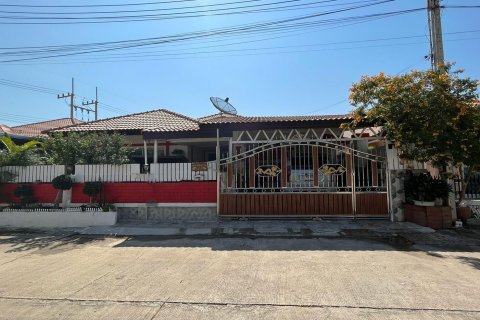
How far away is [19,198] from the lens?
11062 millimetres

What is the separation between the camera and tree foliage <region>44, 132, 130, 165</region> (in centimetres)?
1119

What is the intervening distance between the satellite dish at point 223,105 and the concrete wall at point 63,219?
854 centimetres

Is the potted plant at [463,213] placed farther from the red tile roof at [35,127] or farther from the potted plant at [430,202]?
the red tile roof at [35,127]

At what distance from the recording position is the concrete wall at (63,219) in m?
10.2

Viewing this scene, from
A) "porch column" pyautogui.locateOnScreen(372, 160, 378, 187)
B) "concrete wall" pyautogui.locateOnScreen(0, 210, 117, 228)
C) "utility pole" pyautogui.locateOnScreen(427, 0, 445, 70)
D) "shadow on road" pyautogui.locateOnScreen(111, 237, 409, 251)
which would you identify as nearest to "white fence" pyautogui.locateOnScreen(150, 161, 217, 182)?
"concrete wall" pyautogui.locateOnScreen(0, 210, 117, 228)

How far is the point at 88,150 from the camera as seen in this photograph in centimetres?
1123

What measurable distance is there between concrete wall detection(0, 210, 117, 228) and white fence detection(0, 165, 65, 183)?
1.26 m

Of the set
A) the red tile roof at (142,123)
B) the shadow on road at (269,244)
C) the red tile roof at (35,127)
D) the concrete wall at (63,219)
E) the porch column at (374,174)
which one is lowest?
the shadow on road at (269,244)

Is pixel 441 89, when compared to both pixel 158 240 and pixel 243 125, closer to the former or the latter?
pixel 243 125

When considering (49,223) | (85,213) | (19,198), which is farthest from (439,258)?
(19,198)

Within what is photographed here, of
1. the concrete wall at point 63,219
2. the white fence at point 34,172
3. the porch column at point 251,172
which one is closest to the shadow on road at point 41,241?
the concrete wall at point 63,219

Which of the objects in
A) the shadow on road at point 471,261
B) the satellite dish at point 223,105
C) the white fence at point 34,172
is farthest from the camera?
the satellite dish at point 223,105

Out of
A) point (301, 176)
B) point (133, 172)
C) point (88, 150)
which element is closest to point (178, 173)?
point (133, 172)

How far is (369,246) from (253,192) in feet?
12.9
